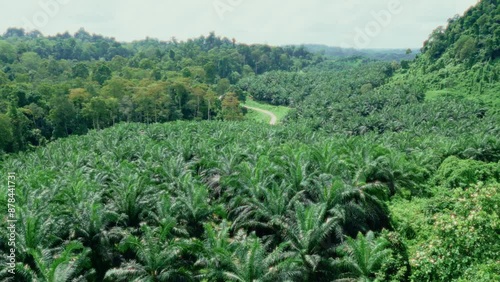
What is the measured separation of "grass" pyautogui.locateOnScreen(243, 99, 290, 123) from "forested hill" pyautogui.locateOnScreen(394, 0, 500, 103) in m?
32.3

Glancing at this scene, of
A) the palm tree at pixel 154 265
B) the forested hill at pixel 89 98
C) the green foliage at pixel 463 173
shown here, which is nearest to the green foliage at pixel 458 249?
the palm tree at pixel 154 265

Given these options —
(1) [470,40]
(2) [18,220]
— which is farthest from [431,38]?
(2) [18,220]

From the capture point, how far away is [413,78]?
95875 millimetres

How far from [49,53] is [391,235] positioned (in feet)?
479

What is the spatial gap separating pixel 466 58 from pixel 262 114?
48.3 metres

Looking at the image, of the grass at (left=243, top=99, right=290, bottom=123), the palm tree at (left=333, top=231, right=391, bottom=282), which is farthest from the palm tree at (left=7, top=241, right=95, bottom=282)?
the grass at (left=243, top=99, right=290, bottom=123)

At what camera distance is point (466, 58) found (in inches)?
3509

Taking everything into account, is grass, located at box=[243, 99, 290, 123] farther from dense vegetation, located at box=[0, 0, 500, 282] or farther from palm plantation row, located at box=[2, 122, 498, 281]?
palm plantation row, located at box=[2, 122, 498, 281]

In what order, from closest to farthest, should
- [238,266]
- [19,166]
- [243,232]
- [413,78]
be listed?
[238,266] < [243,232] < [19,166] < [413,78]

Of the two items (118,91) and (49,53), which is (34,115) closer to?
(118,91)

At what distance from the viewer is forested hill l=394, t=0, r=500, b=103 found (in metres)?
81.7

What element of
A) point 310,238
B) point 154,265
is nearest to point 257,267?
point 310,238

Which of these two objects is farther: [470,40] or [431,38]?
[431,38]

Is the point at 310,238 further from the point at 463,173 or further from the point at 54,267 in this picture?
the point at 463,173
